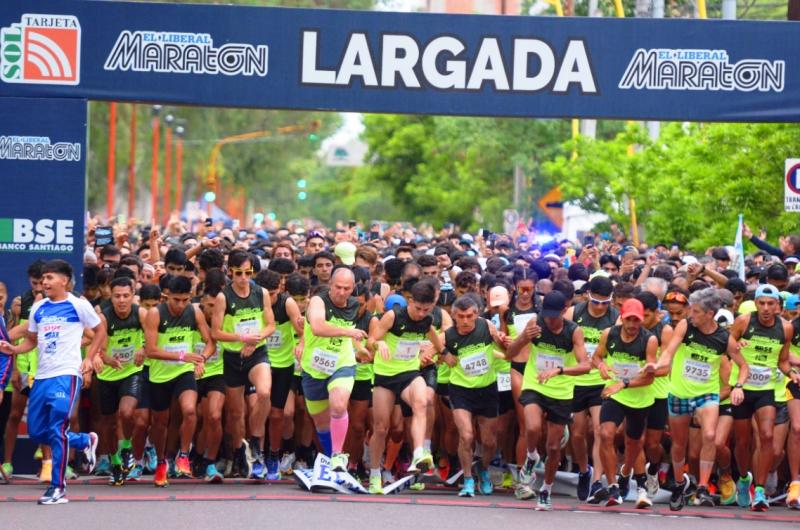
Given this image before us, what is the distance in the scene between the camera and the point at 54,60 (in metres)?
14.8

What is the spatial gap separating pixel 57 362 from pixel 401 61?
4.58m

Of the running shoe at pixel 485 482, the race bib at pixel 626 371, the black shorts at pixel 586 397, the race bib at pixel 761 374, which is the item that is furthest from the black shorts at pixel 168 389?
the race bib at pixel 761 374

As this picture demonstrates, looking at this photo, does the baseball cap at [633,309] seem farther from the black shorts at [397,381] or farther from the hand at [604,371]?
the black shorts at [397,381]

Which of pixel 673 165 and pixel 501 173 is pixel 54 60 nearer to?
pixel 673 165

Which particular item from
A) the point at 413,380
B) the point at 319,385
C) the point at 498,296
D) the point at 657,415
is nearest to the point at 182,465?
the point at 319,385

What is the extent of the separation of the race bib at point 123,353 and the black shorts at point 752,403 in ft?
17.1

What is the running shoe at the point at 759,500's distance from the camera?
526 inches

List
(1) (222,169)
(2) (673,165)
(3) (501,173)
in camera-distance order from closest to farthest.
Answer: (2) (673,165) < (3) (501,173) < (1) (222,169)

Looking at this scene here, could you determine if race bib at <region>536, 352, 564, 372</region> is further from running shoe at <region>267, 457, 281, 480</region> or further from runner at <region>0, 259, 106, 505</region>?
runner at <region>0, 259, 106, 505</region>

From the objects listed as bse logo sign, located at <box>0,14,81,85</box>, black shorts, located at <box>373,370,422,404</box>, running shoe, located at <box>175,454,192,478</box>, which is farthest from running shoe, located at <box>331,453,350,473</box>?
bse logo sign, located at <box>0,14,81,85</box>

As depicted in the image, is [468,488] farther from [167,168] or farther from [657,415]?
[167,168]

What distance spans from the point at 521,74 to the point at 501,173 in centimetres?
4824

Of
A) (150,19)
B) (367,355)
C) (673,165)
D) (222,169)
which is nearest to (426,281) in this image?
(367,355)

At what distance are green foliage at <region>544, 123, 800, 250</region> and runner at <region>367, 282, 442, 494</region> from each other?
1268 centimetres
